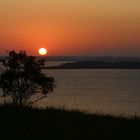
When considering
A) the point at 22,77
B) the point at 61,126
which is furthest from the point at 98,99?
the point at 61,126

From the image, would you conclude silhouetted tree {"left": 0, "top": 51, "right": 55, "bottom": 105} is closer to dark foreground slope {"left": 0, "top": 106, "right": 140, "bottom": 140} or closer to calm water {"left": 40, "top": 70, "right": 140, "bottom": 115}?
calm water {"left": 40, "top": 70, "right": 140, "bottom": 115}

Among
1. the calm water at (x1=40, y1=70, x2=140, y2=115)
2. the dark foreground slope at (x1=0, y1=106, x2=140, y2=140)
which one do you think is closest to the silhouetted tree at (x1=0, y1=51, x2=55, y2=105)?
the calm water at (x1=40, y1=70, x2=140, y2=115)

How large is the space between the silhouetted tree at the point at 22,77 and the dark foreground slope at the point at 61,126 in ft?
76.3

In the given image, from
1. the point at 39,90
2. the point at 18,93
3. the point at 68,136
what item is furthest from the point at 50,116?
the point at 39,90

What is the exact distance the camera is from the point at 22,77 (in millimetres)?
38188

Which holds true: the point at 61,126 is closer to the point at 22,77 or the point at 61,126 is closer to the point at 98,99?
the point at 22,77

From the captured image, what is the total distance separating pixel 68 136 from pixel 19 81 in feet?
92.6

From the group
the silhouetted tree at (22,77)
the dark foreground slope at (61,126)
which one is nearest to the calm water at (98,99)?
the silhouetted tree at (22,77)

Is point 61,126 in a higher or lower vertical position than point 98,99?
higher

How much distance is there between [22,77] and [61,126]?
2651cm

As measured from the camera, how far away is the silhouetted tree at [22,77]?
37656 millimetres

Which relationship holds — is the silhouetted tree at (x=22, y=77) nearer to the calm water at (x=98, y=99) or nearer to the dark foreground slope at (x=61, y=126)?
the calm water at (x=98, y=99)

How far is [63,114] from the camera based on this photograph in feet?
44.7

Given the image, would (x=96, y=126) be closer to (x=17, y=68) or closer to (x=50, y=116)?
(x=50, y=116)
